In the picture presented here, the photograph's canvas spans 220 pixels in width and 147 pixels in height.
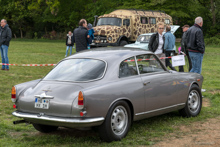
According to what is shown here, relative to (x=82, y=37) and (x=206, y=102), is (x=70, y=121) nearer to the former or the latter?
(x=206, y=102)

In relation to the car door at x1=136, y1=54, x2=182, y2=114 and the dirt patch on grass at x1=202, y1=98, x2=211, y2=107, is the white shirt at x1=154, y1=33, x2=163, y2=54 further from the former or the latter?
the car door at x1=136, y1=54, x2=182, y2=114

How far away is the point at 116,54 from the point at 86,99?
4.57ft

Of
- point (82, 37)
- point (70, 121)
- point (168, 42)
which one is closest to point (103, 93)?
point (70, 121)

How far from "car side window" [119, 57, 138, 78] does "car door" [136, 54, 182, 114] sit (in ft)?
0.43

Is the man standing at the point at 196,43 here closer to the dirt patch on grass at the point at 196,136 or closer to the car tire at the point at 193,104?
the car tire at the point at 193,104

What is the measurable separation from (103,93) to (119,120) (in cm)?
59

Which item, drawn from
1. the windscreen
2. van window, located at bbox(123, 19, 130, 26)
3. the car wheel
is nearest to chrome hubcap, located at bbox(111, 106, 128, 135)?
the car wheel

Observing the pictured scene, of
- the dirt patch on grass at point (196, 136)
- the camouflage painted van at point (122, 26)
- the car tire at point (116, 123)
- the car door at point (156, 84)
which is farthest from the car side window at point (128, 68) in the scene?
the camouflage painted van at point (122, 26)

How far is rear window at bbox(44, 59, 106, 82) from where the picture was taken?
600 cm

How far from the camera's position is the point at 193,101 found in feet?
25.4

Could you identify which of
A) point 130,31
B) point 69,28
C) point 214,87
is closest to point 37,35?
point 69,28

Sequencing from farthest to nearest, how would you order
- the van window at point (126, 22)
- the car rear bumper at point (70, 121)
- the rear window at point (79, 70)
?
the van window at point (126, 22)
the rear window at point (79, 70)
the car rear bumper at point (70, 121)

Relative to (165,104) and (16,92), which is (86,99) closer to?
(16,92)

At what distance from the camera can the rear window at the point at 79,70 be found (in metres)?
6.00
